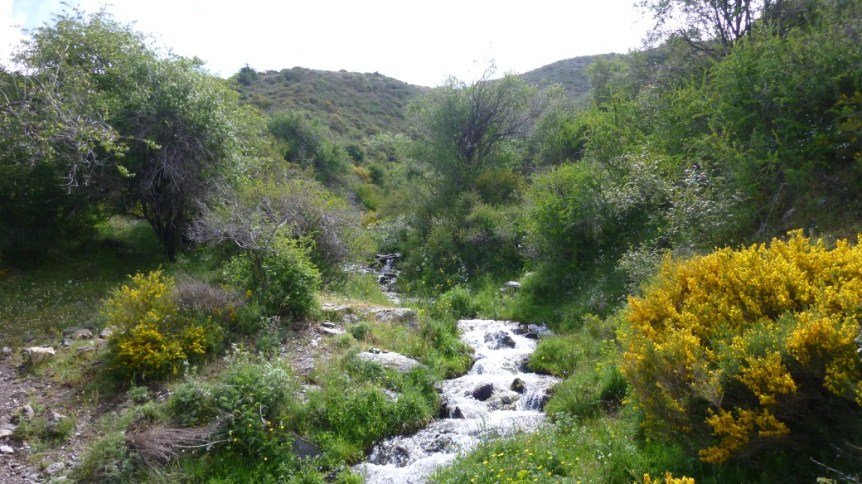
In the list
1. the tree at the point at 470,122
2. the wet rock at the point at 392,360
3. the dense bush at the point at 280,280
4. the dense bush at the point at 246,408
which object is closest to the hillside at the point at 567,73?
the tree at the point at 470,122

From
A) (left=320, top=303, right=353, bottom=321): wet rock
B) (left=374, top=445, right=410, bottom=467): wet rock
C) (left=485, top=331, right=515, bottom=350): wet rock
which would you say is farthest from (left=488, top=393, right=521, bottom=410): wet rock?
(left=320, top=303, right=353, bottom=321): wet rock

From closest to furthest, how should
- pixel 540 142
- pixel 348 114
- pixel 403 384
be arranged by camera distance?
pixel 403 384 → pixel 540 142 → pixel 348 114

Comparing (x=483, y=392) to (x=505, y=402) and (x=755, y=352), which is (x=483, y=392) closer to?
(x=505, y=402)

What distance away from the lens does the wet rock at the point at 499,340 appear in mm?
11062

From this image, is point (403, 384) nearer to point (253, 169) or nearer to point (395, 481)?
point (395, 481)

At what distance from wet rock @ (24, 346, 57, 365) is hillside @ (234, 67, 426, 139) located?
41.7 meters

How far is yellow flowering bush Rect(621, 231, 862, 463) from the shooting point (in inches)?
159

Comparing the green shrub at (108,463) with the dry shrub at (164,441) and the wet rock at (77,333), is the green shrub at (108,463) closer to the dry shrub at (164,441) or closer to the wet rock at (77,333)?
the dry shrub at (164,441)

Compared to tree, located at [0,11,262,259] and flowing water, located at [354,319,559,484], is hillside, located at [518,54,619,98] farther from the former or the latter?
flowing water, located at [354,319,559,484]

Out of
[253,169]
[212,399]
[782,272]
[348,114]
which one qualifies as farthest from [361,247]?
[348,114]

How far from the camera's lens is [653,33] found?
17.7 meters

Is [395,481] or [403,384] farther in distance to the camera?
[403,384]

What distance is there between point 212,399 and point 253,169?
1081 centimetres

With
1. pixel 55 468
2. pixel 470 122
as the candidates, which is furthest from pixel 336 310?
pixel 470 122
